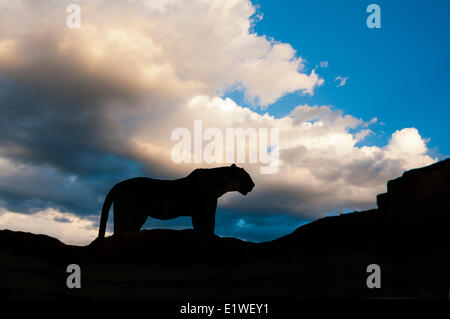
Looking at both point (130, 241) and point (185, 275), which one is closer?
point (185, 275)

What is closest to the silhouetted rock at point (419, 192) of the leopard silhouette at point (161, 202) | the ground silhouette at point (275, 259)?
the ground silhouette at point (275, 259)

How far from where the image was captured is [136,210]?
455 inches

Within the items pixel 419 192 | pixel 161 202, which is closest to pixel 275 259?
pixel 161 202

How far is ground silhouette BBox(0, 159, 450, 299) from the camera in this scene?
6605mm

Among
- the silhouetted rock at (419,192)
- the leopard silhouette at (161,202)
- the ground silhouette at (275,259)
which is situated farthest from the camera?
the leopard silhouette at (161,202)

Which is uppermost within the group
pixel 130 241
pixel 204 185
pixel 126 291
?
pixel 204 185

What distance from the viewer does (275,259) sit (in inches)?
372

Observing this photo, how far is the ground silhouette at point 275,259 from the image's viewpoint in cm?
661

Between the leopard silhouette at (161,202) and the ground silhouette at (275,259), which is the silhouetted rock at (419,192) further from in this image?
the leopard silhouette at (161,202)
